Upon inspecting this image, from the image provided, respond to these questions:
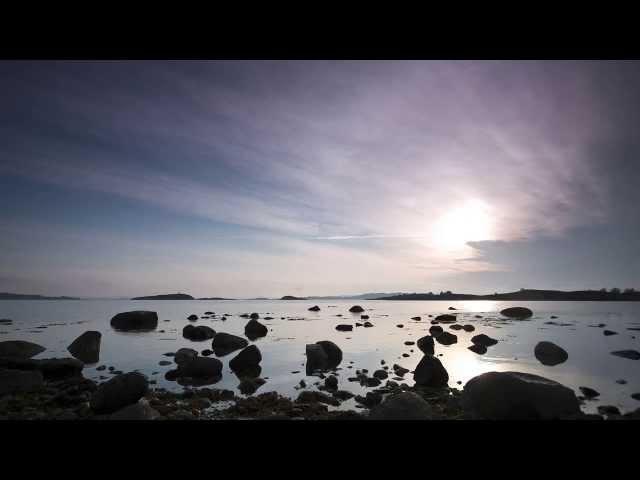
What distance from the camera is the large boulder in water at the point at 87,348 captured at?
59.1 feet

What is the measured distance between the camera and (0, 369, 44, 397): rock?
10.8 meters

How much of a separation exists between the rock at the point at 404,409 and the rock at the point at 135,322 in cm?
3397

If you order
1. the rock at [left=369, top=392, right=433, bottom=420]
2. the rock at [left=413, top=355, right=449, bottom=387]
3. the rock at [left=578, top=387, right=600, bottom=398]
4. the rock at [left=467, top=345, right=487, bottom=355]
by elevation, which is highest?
the rock at [left=369, top=392, right=433, bottom=420]

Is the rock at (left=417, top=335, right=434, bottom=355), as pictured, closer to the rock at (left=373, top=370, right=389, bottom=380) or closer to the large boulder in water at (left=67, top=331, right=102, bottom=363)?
the rock at (left=373, top=370, right=389, bottom=380)

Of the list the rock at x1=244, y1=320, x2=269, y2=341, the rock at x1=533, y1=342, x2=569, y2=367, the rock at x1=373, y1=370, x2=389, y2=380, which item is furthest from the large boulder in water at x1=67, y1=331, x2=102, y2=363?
the rock at x1=533, y1=342, x2=569, y2=367

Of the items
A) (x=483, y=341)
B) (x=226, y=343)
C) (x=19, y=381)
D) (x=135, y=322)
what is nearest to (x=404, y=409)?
(x=19, y=381)

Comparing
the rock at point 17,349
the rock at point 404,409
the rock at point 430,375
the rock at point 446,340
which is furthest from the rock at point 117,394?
the rock at point 446,340

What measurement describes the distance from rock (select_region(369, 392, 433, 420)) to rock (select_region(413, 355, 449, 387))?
15.4 ft

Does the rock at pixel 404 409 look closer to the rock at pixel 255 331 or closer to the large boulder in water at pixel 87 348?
the large boulder in water at pixel 87 348
